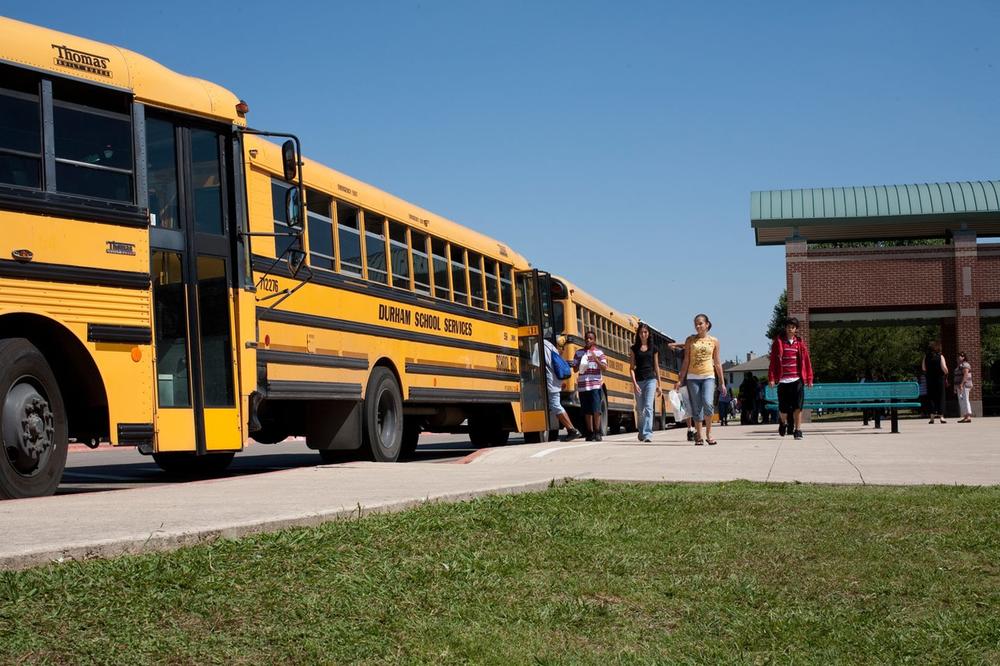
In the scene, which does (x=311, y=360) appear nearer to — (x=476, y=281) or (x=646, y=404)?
(x=476, y=281)

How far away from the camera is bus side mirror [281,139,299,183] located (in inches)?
403

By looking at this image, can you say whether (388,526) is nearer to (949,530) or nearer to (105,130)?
(949,530)

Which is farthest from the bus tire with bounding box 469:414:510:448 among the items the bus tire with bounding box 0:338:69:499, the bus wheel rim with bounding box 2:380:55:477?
the bus wheel rim with bounding box 2:380:55:477

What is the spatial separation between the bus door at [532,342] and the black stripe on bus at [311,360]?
6000mm

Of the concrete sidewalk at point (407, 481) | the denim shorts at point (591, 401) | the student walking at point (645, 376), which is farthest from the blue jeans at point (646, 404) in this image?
the concrete sidewalk at point (407, 481)

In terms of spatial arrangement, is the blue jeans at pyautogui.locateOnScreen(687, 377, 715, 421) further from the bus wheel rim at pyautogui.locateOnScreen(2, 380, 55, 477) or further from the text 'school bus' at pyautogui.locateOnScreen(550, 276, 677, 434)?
the bus wheel rim at pyautogui.locateOnScreen(2, 380, 55, 477)

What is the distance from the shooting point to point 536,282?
63.0 ft

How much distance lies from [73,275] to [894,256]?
26902 mm

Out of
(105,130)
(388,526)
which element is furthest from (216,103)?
(388,526)

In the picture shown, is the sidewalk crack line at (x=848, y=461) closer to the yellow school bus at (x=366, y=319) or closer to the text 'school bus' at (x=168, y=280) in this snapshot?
the yellow school bus at (x=366, y=319)

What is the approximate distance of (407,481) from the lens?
29.6 feet

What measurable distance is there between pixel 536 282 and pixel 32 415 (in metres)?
11.7

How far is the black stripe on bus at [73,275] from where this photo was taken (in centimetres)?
804

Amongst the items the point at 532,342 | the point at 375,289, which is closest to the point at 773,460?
the point at 375,289
